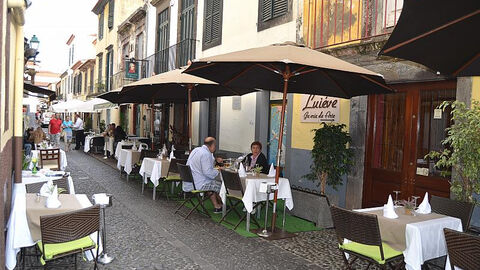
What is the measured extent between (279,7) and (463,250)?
312 inches

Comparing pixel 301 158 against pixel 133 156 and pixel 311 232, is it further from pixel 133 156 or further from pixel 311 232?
pixel 133 156

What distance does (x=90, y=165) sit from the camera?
612 inches

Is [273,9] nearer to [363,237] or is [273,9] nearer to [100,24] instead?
[363,237]

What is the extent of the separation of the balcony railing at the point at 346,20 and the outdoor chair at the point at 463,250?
428 centimetres

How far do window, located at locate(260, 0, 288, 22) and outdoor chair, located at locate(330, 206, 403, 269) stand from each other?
267 inches

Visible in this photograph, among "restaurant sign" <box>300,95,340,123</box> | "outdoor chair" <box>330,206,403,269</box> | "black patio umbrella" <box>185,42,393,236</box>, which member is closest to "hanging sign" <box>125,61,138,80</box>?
"restaurant sign" <box>300,95,340,123</box>

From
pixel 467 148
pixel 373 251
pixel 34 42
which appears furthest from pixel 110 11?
pixel 373 251

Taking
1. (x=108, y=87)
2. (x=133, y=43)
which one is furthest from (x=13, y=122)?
(x=108, y=87)

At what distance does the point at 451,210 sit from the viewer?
5.07m

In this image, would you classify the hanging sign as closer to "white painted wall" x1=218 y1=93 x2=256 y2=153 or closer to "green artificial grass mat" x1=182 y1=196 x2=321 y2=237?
"white painted wall" x1=218 y1=93 x2=256 y2=153

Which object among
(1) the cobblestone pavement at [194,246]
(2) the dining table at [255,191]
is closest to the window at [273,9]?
(2) the dining table at [255,191]

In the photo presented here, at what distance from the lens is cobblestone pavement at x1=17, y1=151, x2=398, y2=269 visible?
5.27 metres

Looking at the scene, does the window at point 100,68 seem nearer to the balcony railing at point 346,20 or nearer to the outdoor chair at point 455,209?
the balcony railing at point 346,20

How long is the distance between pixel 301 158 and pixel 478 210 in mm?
4130
